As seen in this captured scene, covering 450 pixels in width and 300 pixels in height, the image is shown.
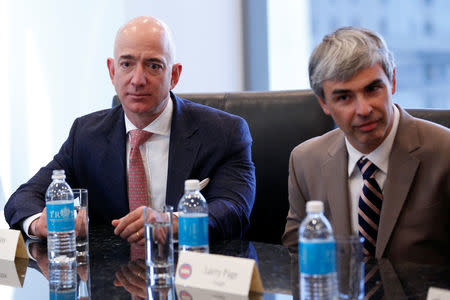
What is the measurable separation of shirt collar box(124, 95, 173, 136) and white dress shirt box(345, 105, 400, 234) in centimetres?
84

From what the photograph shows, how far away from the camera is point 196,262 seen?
5.45ft

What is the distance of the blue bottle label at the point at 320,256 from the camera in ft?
4.44

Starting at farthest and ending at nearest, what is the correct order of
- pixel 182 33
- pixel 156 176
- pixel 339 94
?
pixel 182 33 → pixel 156 176 → pixel 339 94

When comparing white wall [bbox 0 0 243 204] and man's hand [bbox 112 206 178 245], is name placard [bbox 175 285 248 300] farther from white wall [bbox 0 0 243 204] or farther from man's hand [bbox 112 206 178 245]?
white wall [bbox 0 0 243 204]

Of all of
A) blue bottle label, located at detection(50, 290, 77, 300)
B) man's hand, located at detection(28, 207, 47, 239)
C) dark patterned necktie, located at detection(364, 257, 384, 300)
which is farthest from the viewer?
man's hand, located at detection(28, 207, 47, 239)

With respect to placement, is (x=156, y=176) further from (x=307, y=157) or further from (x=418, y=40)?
(x=418, y=40)

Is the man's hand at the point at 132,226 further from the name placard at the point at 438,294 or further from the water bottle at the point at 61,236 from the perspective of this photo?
the name placard at the point at 438,294

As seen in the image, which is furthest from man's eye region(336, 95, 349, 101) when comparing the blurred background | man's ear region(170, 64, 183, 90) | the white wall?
the white wall

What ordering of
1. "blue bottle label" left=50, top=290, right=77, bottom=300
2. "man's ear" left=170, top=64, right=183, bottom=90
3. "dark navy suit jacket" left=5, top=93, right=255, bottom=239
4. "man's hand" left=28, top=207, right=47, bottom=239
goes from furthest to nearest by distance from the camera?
"man's ear" left=170, top=64, right=183, bottom=90 → "dark navy suit jacket" left=5, top=93, right=255, bottom=239 → "man's hand" left=28, top=207, right=47, bottom=239 → "blue bottle label" left=50, top=290, right=77, bottom=300

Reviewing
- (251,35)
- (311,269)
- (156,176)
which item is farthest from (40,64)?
(311,269)

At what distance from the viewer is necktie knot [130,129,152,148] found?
2766mm

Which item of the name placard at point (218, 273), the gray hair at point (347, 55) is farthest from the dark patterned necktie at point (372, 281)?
the gray hair at point (347, 55)

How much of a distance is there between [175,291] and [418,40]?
3562 millimetres

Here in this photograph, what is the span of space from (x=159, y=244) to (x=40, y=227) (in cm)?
77
